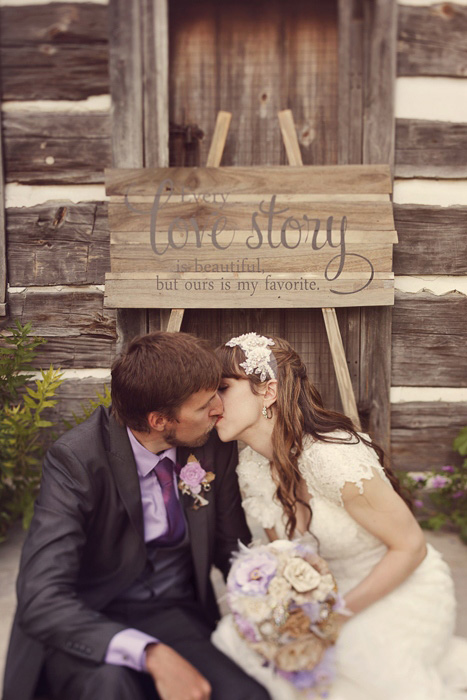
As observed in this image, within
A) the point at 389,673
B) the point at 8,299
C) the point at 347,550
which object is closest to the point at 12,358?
the point at 8,299

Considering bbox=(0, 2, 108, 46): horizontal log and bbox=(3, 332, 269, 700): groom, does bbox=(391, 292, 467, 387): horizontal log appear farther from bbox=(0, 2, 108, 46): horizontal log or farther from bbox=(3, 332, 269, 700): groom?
bbox=(0, 2, 108, 46): horizontal log

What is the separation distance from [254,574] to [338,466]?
50 cm

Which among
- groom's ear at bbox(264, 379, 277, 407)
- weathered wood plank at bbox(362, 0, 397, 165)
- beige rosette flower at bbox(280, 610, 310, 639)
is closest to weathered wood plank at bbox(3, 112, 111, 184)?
weathered wood plank at bbox(362, 0, 397, 165)

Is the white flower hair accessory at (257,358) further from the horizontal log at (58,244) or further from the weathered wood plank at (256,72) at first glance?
the weathered wood plank at (256,72)

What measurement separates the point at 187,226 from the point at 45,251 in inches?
36.5

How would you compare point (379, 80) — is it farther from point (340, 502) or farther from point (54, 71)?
point (340, 502)

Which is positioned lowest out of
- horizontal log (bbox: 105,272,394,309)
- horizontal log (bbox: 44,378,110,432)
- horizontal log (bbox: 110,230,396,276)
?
horizontal log (bbox: 44,378,110,432)

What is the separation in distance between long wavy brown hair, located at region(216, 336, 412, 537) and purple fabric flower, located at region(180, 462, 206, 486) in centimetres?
30

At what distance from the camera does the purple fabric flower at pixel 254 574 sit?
172cm

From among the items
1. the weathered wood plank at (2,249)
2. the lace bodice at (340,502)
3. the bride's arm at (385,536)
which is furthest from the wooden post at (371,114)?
the weathered wood plank at (2,249)

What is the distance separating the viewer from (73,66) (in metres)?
3.60

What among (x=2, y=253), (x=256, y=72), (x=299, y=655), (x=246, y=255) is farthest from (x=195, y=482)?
(x=256, y=72)

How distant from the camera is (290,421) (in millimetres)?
2230

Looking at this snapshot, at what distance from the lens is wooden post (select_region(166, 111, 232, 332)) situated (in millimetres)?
3467
